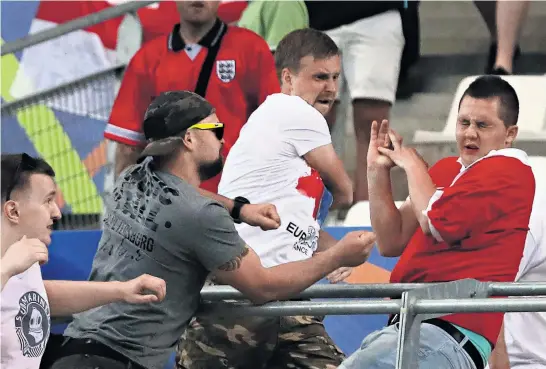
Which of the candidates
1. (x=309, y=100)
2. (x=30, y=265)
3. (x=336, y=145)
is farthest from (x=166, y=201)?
(x=336, y=145)

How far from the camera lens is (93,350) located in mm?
3455

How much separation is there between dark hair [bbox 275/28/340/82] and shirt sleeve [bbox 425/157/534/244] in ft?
3.42

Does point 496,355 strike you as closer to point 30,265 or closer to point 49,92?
point 30,265

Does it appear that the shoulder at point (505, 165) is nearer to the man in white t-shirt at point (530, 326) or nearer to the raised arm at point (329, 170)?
the man in white t-shirt at point (530, 326)

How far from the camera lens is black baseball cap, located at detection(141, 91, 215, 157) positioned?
144 inches

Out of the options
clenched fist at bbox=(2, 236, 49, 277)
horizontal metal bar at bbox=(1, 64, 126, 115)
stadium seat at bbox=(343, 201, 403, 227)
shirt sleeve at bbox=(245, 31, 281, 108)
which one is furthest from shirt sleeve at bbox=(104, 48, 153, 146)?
clenched fist at bbox=(2, 236, 49, 277)

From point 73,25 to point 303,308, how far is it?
120 inches

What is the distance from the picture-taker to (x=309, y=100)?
446 cm

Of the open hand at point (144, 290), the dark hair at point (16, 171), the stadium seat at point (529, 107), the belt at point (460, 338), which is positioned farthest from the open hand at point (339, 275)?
the stadium seat at point (529, 107)

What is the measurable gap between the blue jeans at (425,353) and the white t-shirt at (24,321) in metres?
0.81

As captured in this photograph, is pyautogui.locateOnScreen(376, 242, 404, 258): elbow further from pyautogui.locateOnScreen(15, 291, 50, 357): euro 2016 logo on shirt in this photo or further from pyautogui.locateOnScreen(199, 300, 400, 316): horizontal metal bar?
pyautogui.locateOnScreen(15, 291, 50, 357): euro 2016 logo on shirt

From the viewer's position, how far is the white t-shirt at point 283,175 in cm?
408

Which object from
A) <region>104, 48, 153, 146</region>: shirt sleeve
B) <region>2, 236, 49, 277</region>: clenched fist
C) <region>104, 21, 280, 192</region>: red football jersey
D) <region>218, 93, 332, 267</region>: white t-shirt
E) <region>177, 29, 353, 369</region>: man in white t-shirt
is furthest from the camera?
<region>104, 48, 153, 146</region>: shirt sleeve

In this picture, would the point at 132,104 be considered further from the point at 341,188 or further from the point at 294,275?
the point at 294,275
